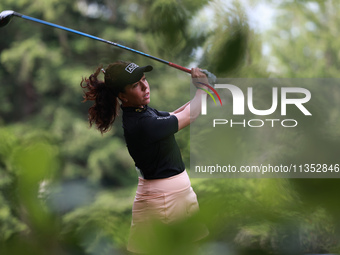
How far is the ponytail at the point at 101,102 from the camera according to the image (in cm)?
118

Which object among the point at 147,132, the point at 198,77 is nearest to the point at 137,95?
the point at 147,132

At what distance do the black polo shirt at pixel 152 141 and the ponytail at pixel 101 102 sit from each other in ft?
0.15

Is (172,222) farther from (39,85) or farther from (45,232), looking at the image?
(39,85)

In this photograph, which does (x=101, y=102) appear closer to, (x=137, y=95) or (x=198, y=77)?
(x=137, y=95)

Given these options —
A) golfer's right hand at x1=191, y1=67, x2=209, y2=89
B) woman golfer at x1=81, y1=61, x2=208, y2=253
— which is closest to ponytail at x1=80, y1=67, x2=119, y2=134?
woman golfer at x1=81, y1=61, x2=208, y2=253

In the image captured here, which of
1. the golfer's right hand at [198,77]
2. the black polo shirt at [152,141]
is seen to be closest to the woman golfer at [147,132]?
the black polo shirt at [152,141]

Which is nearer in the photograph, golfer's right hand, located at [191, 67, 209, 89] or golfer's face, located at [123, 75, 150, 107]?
golfer's right hand, located at [191, 67, 209, 89]

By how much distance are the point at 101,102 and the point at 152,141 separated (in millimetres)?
157

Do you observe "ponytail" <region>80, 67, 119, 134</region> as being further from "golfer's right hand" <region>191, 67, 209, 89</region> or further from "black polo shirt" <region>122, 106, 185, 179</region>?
"golfer's right hand" <region>191, 67, 209, 89</region>

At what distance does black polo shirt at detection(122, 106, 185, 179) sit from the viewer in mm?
1126

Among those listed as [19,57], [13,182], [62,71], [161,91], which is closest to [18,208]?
[13,182]

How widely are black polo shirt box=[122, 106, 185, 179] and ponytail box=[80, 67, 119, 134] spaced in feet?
0.15

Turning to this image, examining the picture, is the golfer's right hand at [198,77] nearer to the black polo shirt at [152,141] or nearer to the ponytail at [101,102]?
the black polo shirt at [152,141]

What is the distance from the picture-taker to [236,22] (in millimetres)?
189
